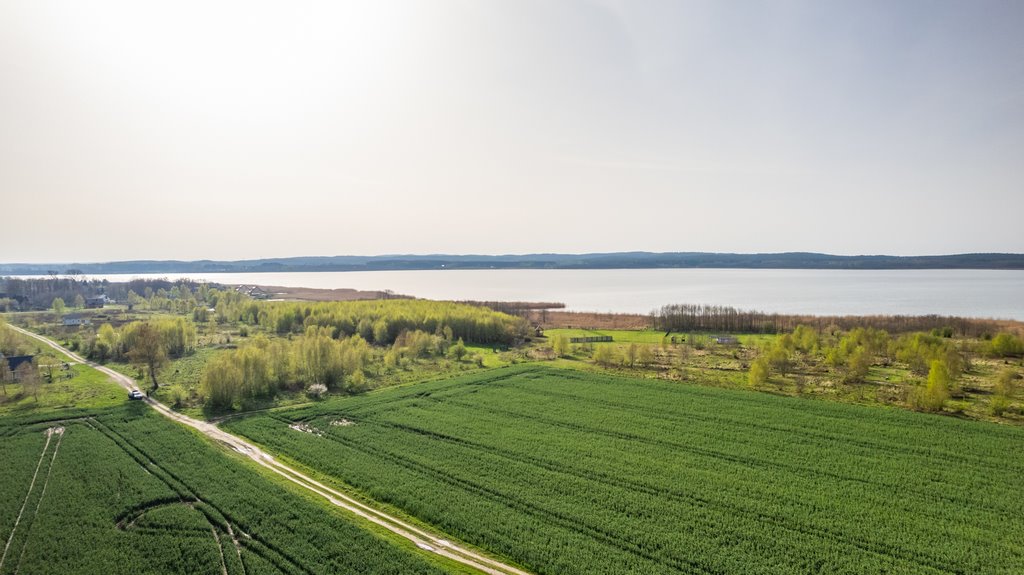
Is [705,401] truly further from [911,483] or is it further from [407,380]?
[407,380]

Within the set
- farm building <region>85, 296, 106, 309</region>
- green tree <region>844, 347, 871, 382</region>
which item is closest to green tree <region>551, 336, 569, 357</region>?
green tree <region>844, 347, 871, 382</region>

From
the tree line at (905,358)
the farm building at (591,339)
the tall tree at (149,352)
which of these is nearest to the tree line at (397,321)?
the farm building at (591,339)

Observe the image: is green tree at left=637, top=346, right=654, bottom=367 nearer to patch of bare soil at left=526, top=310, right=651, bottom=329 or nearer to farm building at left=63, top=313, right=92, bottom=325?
patch of bare soil at left=526, top=310, right=651, bottom=329

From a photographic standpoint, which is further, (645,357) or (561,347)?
(561,347)

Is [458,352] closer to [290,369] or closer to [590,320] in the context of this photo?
[290,369]

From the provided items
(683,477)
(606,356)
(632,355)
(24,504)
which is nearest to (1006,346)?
(632,355)
